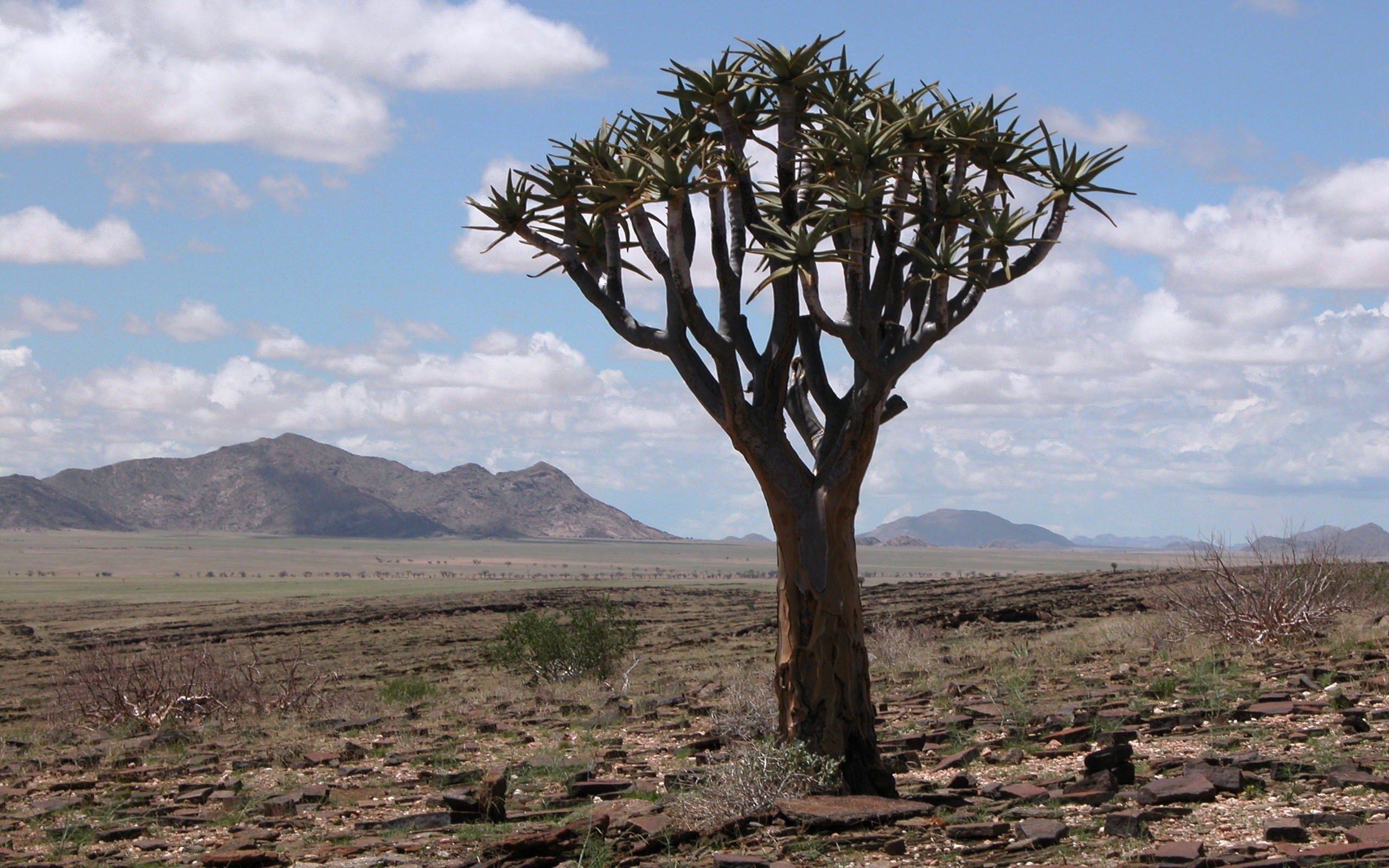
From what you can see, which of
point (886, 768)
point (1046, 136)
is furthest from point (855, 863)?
point (1046, 136)

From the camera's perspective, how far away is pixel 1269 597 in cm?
1889

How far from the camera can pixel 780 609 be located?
10.8m

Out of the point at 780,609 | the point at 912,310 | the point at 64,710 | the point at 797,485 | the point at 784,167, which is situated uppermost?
the point at 784,167

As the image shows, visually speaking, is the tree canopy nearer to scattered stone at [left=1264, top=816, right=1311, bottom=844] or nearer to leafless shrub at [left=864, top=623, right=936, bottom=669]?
scattered stone at [left=1264, top=816, right=1311, bottom=844]

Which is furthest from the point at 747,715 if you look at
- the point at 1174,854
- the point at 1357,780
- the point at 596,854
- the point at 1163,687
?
the point at 1174,854

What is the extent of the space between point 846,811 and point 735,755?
156cm

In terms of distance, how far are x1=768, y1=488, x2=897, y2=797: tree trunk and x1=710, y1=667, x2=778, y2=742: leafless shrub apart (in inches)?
21.1

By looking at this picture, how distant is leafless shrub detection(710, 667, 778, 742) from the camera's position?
12.6 m

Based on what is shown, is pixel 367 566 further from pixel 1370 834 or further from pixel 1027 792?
pixel 1370 834

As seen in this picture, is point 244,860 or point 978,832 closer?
point 978,832

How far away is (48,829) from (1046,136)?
34.3ft

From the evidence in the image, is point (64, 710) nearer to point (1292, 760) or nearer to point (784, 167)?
point (784, 167)

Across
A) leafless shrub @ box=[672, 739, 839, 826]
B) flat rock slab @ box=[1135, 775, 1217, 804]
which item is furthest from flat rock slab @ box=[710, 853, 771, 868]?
flat rock slab @ box=[1135, 775, 1217, 804]

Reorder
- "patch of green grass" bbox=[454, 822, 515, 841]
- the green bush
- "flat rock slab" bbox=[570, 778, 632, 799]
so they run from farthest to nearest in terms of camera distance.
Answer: the green bush → "flat rock slab" bbox=[570, 778, 632, 799] → "patch of green grass" bbox=[454, 822, 515, 841]
